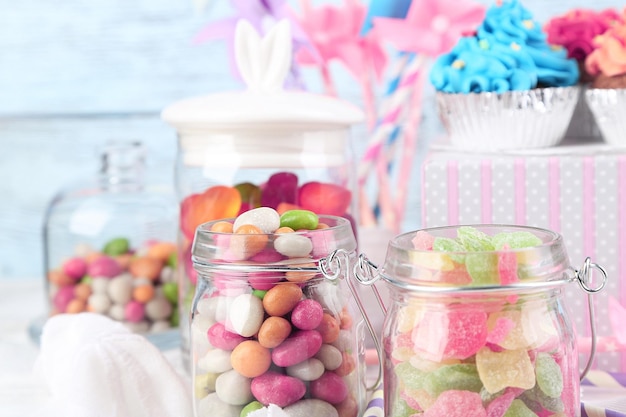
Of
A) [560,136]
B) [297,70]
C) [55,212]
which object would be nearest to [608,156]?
[560,136]

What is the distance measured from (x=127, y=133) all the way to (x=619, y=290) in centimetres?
81

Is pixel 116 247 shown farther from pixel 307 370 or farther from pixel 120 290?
pixel 307 370

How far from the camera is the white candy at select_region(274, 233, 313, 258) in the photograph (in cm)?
54

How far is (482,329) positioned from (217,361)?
0.18 meters

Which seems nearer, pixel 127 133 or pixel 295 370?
pixel 295 370

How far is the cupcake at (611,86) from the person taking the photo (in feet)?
2.45

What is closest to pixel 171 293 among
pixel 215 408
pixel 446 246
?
pixel 215 408

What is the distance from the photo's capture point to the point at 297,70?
3.22ft

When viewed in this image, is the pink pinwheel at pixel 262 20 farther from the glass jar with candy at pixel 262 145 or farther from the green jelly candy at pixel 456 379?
the green jelly candy at pixel 456 379

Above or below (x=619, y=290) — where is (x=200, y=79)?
above

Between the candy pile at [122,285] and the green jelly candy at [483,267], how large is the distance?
47cm

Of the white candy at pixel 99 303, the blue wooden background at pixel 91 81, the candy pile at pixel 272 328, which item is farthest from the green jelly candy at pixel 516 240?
the blue wooden background at pixel 91 81

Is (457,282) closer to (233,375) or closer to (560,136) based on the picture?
(233,375)

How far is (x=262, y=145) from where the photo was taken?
0.71 meters
